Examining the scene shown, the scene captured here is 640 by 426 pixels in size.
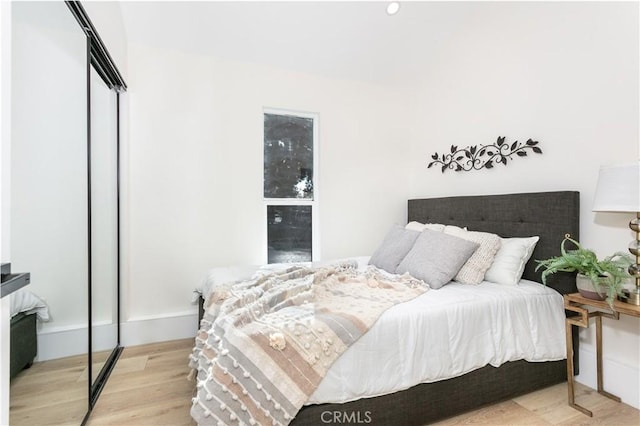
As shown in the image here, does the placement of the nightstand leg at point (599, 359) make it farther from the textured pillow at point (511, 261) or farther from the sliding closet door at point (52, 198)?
the sliding closet door at point (52, 198)

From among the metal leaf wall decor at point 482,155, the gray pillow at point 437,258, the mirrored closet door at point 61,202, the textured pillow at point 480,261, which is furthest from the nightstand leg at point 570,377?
the mirrored closet door at point 61,202

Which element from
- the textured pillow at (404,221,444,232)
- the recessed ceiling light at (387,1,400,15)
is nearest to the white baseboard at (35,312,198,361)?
the textured pillow at (404,221,444,232)

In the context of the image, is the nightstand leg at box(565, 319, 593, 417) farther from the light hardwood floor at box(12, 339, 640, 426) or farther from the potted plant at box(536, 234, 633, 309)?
the potted plant at box(536, 234, 633, 309)

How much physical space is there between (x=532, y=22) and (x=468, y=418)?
2.80 metres

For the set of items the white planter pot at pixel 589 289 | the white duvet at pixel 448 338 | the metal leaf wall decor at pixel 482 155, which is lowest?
the white duvet at pixel 448 338

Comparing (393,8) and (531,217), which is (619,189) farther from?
(393,8)

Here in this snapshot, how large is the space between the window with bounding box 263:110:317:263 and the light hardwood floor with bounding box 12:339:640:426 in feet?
4.68

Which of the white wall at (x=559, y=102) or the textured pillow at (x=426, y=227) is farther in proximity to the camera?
the textured pillow at (x=426, y=227)

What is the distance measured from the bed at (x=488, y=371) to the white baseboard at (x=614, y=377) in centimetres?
10

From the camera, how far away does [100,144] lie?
7.15ft

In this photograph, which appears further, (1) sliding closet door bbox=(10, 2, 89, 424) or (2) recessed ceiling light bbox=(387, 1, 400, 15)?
(2) recessed ceiling light bbox=(387, 1, 400, 15)

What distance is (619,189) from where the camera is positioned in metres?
1.70

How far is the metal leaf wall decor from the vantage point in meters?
2.55

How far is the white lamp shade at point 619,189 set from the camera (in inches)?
64.2
